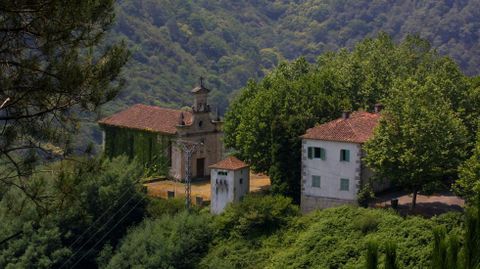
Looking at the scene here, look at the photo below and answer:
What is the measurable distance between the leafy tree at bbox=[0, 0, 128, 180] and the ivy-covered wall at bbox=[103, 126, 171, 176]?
123ft

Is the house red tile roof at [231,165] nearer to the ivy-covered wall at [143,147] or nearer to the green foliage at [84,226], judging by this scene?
the green foliage at [84,226]

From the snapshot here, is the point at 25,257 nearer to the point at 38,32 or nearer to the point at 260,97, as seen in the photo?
the point at 260,97

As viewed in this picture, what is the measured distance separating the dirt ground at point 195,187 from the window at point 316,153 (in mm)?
6295

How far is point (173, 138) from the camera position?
61.7m

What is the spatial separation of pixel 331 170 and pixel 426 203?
5.63m

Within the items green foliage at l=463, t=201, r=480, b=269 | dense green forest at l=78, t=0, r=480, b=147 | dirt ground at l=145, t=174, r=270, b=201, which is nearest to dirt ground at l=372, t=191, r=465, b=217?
dirt ground at l=145, t=174, r=270, b=201

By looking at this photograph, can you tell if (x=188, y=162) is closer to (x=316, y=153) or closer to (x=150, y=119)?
(x=316, y=153)

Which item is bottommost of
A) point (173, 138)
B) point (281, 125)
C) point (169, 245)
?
point (169, 245)

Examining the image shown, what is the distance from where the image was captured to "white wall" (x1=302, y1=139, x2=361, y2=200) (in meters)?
49.5

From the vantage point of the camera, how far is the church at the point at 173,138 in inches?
2425

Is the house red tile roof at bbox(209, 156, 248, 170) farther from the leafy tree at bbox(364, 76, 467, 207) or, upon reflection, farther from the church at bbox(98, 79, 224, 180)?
the leafy tree at bbox(364, 76, 467, 207)

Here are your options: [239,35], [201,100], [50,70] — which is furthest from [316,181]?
[239,35]

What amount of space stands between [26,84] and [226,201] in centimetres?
3125

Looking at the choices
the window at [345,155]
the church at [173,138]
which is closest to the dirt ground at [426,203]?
the window at [345,155]
